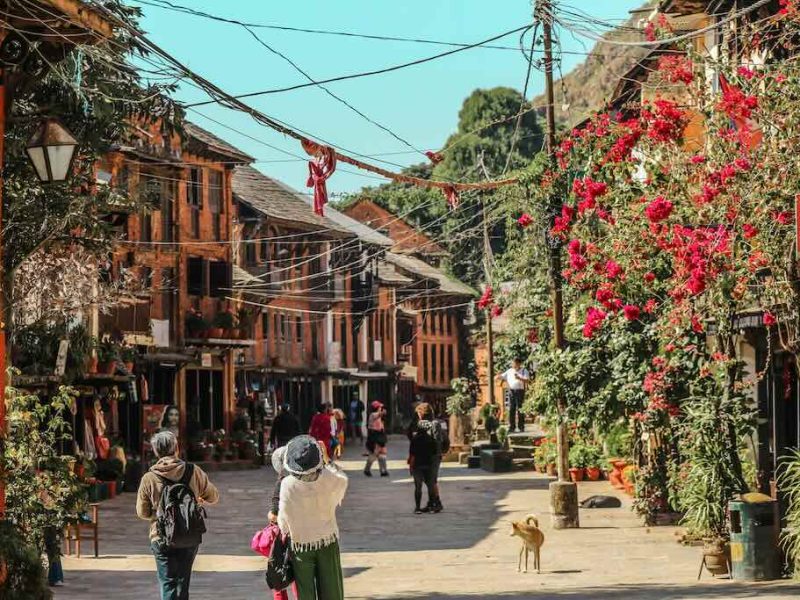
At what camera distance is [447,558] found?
2102 centimetres

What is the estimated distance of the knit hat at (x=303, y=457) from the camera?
12.0 meters

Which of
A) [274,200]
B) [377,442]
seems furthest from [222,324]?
[274,200]

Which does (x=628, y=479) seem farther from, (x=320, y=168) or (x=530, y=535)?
(x=320, y=168)

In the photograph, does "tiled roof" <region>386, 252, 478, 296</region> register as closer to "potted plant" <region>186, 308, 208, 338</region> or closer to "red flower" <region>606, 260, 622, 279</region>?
"potted plant" <region>186, 308, 208, 338</region>

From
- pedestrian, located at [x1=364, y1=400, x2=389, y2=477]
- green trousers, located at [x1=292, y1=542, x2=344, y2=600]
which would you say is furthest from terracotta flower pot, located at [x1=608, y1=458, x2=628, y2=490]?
green trousers, located at [x1=292, y1=542, x2=344, y2=600]

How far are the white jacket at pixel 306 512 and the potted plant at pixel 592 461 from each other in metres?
23.4

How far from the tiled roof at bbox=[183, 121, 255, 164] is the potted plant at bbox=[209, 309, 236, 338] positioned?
5355 millimetres

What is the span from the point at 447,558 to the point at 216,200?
37591 millimetres

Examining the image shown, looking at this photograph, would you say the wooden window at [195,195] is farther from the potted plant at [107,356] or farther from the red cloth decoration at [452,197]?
the red cloth decoration at [452,197]

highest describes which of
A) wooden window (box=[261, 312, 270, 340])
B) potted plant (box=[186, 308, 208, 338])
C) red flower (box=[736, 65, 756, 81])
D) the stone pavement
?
wooden window (box=[261, 312, 270, 340])

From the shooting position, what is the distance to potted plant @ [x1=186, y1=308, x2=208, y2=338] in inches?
2117

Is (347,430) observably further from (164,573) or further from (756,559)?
(164,573)

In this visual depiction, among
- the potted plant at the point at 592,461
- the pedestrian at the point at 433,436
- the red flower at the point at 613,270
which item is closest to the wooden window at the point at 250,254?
the potted plant at the point at 592,461

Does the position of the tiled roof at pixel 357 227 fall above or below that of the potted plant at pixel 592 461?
above
